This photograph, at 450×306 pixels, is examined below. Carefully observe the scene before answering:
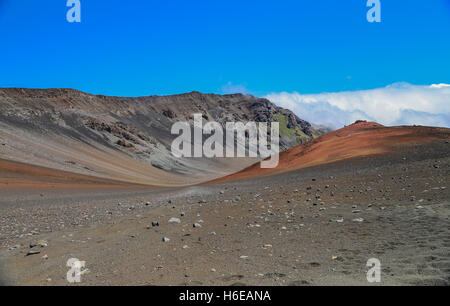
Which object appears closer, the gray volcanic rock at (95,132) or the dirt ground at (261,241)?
the dirt ground at (261,241)

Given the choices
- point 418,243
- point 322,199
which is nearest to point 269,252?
point 418,243

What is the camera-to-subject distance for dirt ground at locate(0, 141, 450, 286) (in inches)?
197

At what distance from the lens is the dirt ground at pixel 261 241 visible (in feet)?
16.4

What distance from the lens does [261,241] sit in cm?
688

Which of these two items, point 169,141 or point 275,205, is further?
point 169,141

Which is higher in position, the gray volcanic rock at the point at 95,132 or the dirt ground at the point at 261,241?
the gray volcanic rock at the point at 95,132

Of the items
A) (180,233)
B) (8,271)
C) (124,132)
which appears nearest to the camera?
(8,271)

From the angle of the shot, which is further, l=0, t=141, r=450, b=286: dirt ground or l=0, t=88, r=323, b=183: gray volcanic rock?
l=0, t=88, r=323, b=183: gray volcanic rock

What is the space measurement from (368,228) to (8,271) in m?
8.06

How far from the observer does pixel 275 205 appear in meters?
10.8

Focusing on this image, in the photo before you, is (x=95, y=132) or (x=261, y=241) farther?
(x=95, y=132)

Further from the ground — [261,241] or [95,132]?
[95,132]

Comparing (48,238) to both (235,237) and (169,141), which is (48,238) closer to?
(235,237)

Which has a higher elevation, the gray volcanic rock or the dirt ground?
the gray volcanic rock
